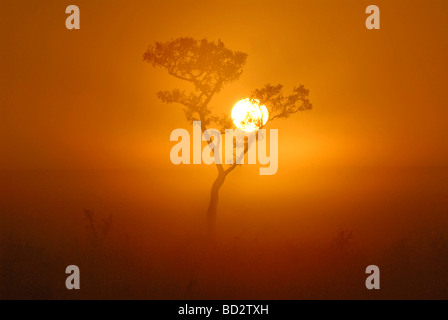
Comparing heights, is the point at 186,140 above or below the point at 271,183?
above

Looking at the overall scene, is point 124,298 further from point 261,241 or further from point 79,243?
point 261,241

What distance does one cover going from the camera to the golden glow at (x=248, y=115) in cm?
798

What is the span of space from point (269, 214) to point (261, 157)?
68.2 inches

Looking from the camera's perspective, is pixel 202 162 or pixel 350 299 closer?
pixel 350 299

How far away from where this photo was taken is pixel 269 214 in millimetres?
9352

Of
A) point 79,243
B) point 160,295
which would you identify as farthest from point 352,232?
point 79,243

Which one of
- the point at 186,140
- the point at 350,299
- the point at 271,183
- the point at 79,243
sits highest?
the point at 186,140

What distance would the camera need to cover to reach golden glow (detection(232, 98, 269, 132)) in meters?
7.98

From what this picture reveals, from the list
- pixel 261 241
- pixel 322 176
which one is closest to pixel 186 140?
pixel 261 241

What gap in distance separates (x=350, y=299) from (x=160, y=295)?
277cm

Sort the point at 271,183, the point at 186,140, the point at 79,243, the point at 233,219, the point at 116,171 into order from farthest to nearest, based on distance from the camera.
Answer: the point at 116,171 < the point at 271,183 < the point at 186,140 < the point at 233,219 < the point at 79,243

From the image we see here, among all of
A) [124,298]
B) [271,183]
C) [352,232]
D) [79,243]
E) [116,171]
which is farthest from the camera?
[116,171]

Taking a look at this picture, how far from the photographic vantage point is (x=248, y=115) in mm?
7973

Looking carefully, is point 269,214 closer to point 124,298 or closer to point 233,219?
point 233,219
